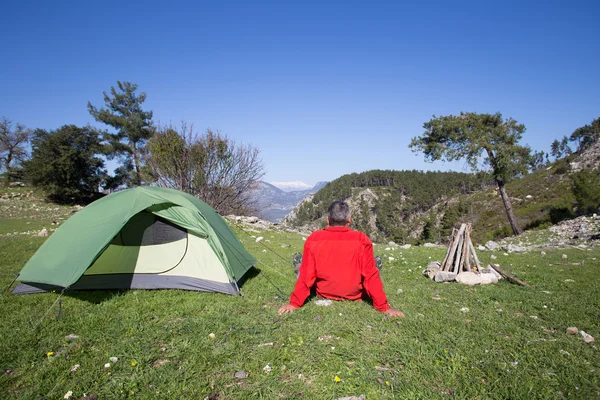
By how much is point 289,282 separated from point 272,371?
3817mm

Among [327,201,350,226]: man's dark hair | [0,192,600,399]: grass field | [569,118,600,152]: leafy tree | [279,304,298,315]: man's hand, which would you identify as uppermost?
[569,118,600,152]: leafy tree

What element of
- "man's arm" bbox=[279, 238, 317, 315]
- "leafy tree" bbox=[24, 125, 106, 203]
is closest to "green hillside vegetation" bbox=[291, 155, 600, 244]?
"man's arm" bbox=[279, 238, 317, 315]

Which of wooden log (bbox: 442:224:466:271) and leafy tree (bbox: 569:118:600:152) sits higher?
leafy tree (bbox: 569:118:600:152)

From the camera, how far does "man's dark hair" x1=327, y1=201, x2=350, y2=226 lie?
4902 millimetres

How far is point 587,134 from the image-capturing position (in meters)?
81.9

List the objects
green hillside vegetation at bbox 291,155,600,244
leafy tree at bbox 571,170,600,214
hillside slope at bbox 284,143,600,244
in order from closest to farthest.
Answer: leafy tree at bbox 571,170,600,214, green hillside vegetation at bbox 291,155,600,244, hillside slope at bbox 284,143,600,244

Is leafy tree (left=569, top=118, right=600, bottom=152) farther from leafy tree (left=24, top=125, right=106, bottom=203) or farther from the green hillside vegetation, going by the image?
leafy tree (left=24, top=125, right=106, bottom=203)

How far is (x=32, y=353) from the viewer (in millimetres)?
3852

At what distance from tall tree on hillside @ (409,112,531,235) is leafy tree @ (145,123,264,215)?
15366 millimetres

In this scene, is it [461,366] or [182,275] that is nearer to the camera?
[461,366]

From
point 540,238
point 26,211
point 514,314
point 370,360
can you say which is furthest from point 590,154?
point 26,211

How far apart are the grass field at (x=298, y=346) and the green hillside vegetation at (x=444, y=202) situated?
4.60m

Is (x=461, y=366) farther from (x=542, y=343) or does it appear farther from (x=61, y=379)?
(x=61, y=379)

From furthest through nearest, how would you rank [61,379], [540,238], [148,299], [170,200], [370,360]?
[540,238] → [170,200] → [148,299] → [370,360] → [61,379]
